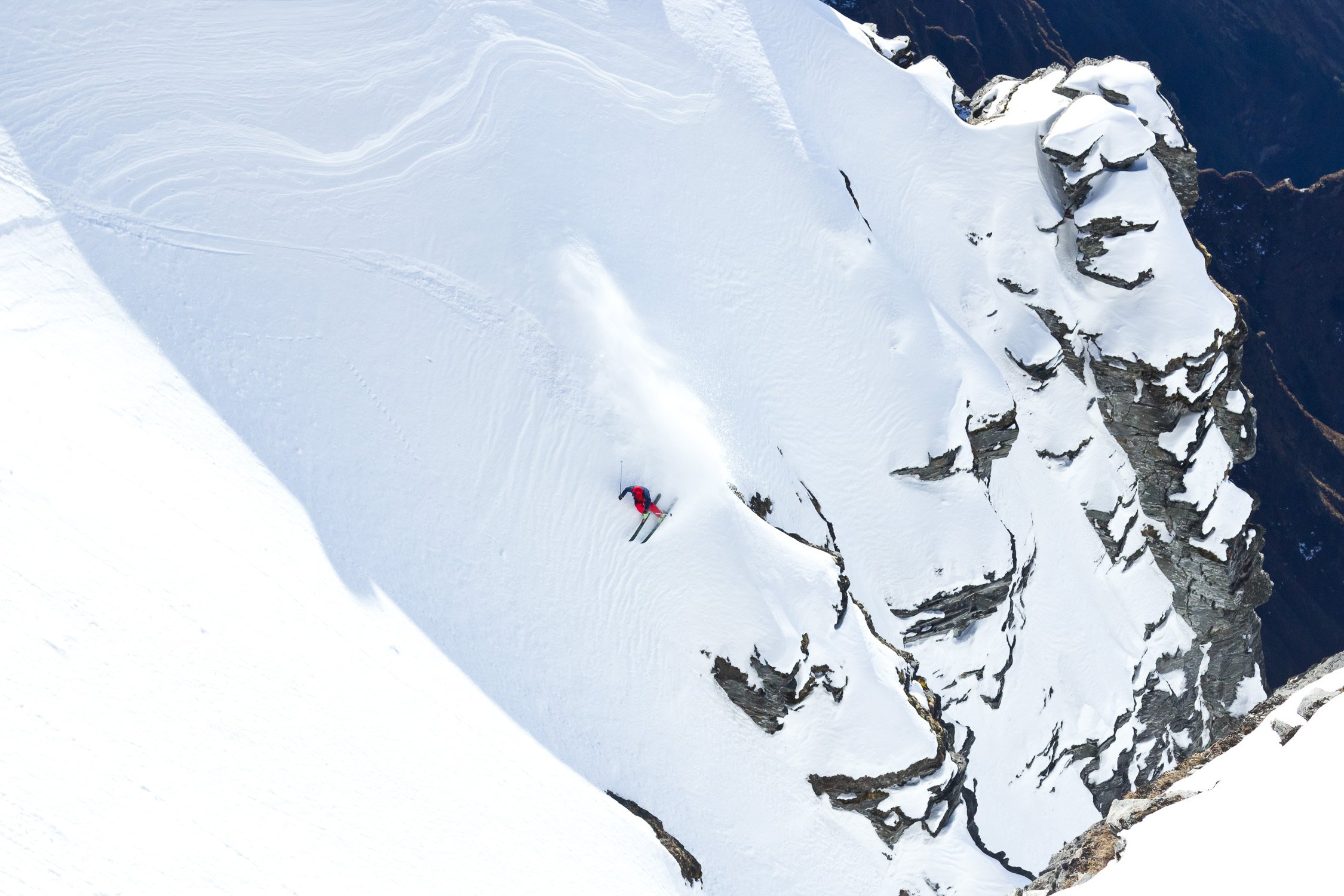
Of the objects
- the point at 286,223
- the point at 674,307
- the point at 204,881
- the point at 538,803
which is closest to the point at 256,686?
the point at 204,881

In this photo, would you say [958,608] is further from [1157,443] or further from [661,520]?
[661,520]

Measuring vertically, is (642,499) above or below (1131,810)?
below

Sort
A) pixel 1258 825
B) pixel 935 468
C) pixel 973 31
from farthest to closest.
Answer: pixel 973 31 → pixel 935 468 → pixel 1258 825

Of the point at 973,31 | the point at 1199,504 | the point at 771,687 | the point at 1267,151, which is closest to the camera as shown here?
the point at 771,687

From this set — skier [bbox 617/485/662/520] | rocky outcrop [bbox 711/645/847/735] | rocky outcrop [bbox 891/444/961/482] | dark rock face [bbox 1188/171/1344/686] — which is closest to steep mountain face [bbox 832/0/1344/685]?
dark rock face [bbox 1188/171/1344/686]

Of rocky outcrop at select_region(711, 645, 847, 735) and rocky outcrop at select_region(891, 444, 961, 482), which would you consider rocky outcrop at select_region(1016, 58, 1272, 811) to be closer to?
rocky outcrop at select_region(891, 444, 961, 482)

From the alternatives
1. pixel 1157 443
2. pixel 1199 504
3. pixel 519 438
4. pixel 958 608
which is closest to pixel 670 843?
pixel 519 438
